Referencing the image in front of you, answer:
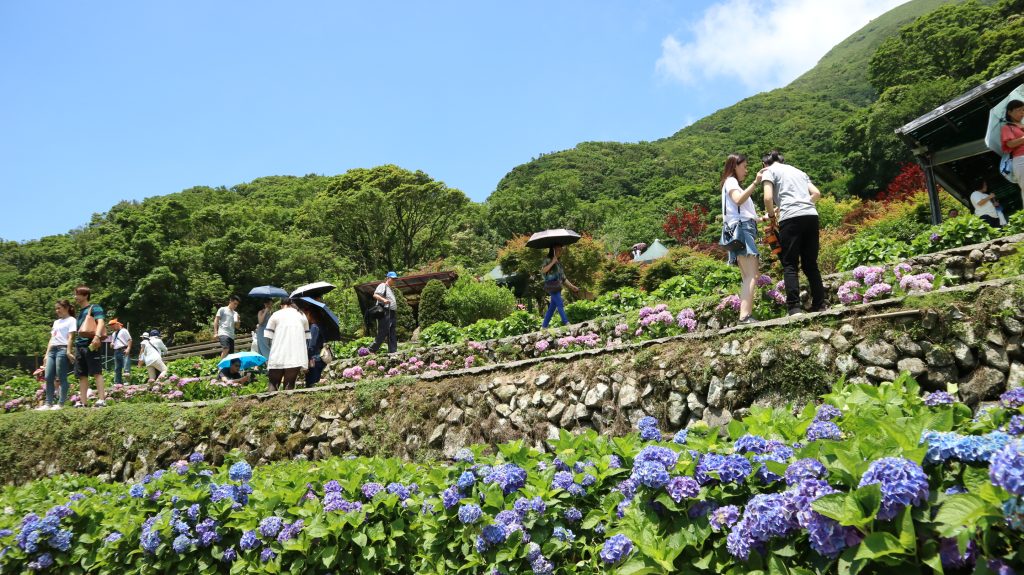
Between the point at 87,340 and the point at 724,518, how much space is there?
31.1 ft

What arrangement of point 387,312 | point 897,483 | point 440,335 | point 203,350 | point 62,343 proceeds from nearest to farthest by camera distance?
point 897,483 → point 62,343 → point 387,312 → point 440,335 → point 203,350

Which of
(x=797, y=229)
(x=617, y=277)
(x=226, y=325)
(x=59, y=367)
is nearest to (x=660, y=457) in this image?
(x=797, y=229)

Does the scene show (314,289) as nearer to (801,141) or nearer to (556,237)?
(556,237)

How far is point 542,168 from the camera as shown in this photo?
249 ft

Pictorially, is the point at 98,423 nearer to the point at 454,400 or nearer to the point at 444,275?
the point at 454,400

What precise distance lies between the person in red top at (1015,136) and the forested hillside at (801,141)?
33.0 metres

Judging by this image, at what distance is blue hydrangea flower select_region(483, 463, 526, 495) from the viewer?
247 centimetres

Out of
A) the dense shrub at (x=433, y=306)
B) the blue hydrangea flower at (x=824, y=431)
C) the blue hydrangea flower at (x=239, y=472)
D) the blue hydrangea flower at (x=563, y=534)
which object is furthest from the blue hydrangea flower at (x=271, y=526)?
the dense shrub at (x=433, y=306)

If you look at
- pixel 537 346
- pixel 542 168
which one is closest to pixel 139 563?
pixel 537 346

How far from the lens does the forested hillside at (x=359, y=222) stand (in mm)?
31234

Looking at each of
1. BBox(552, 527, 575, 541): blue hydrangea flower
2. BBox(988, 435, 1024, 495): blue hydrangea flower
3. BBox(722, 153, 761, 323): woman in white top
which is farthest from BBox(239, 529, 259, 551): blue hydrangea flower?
BBox(722, 153, 761, 323): woman in white top

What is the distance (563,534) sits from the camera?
2.33m

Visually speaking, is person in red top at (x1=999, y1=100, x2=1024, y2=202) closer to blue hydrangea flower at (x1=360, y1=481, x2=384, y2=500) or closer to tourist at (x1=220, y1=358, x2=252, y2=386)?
blue hydrangea flower at (x1=360, y1=481, x2=384, y2=500)

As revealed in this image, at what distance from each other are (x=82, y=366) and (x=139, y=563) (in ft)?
23.2
